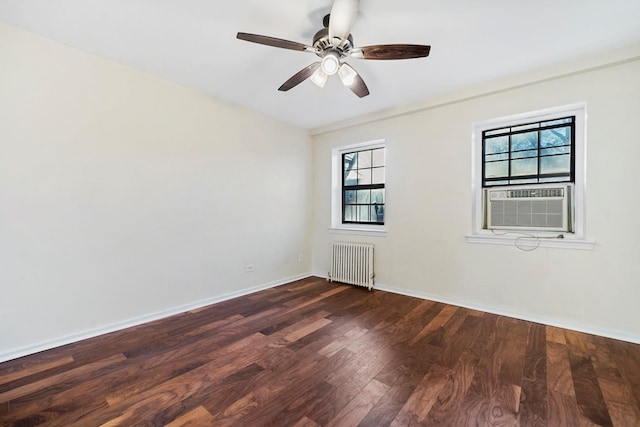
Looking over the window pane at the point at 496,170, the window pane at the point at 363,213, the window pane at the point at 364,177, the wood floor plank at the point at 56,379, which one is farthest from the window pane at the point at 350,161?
the wood floor plank at the point at 56,379

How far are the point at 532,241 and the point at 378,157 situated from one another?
221 centimetres

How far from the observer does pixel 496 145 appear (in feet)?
10.1

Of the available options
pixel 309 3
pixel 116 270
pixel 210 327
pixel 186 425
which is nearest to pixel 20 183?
pixel 116 270

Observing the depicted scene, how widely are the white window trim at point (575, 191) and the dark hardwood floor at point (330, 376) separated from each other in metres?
0.82

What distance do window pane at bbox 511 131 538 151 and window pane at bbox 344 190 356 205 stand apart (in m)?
2.19

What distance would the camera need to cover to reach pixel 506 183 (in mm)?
3002

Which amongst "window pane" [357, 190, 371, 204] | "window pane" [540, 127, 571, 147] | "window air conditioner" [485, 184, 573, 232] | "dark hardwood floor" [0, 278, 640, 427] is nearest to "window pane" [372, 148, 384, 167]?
"window pane" [357, 190, 371, 204]

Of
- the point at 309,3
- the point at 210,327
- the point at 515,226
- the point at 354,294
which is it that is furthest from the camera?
the point at 354,294

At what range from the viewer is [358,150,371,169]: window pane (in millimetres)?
4246

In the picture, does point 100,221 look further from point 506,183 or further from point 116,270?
point 506,183

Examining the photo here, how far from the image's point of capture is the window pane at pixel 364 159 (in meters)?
4.25

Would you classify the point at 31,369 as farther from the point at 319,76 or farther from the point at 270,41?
the point at 319,76

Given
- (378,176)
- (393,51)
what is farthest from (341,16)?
(378,176)

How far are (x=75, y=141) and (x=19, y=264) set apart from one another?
3.49 ft
